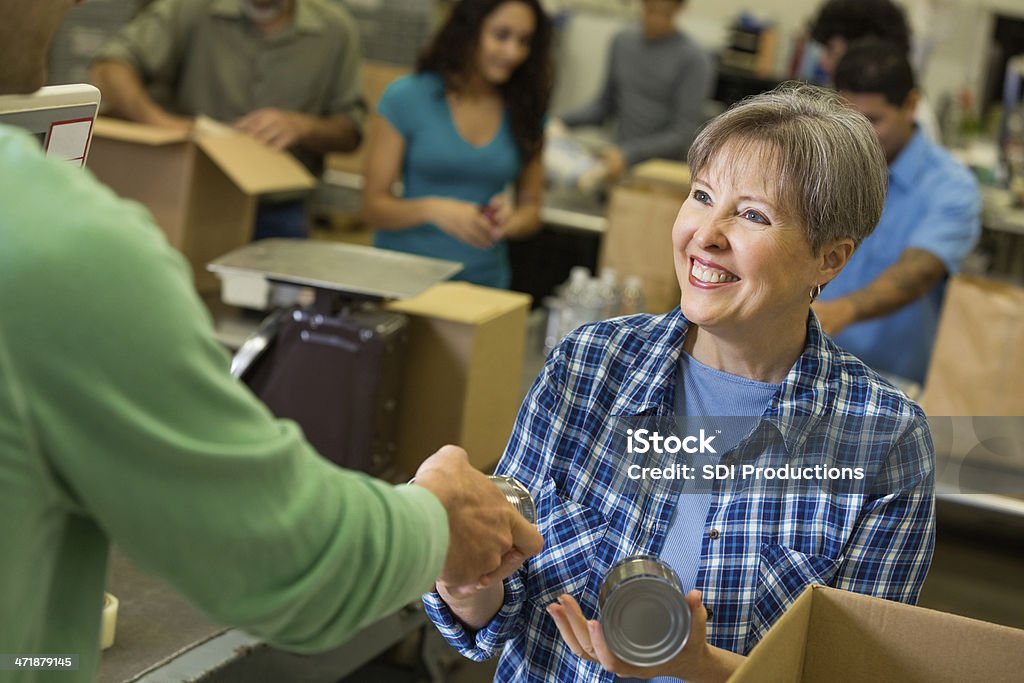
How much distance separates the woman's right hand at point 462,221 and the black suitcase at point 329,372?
913 mm

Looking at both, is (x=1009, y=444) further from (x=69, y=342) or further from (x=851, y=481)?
(x=69, y=342)

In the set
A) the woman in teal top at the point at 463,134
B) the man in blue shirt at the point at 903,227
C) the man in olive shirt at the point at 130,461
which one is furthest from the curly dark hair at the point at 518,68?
the man in olive shirt at the point at 130,461

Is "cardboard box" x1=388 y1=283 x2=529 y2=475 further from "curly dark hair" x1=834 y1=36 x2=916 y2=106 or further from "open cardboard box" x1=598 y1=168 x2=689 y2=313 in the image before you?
"curly dark hair" x1=834 y1=36 x2=916 y2=106

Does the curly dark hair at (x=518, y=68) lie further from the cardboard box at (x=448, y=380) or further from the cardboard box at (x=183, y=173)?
the cardboard box at (x=448, y=380)

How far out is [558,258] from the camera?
15.7 ft

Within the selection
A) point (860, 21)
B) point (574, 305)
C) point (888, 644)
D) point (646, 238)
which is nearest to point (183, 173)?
point (574, 305)

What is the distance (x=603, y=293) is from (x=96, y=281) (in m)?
2.33

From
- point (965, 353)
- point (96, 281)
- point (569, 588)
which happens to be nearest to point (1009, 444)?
point (965, 353)

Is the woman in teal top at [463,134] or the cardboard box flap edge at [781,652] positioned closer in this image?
the cardboard box flap edge at [781,652]

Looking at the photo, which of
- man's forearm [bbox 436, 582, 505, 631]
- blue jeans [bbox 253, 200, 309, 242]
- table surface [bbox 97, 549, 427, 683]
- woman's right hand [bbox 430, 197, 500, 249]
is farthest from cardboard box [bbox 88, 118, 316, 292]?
man's forearm [bbox 436, 582, 505, 631]

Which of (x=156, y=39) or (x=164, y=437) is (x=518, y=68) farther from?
(x=164, y=437)

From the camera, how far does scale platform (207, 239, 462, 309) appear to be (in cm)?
221

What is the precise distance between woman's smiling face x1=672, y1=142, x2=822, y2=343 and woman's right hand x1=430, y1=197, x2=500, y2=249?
1622mm

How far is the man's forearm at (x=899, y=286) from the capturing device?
9.27ft
